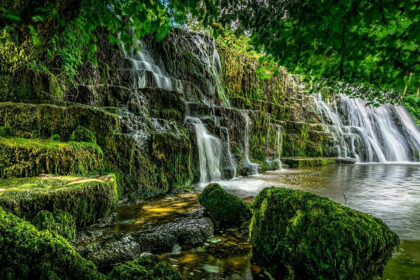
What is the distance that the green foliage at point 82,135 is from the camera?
16.8 feet

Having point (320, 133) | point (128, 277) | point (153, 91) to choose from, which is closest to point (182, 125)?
point (153, 91)

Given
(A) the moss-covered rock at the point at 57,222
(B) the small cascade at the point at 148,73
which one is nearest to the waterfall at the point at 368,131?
(B) the small cascade at the point at 148,73

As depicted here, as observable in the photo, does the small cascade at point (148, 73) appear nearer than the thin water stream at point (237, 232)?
No

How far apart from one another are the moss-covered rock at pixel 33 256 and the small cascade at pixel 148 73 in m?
10.3

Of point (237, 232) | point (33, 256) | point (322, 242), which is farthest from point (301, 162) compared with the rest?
point (33, 256)

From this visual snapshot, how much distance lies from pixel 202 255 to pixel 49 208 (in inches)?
89.9

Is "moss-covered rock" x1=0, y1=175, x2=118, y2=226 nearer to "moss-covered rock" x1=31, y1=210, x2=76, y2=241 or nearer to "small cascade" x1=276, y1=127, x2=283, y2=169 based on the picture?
"moss-covered rock" x1=31, y1=210, x2=76, y2=241

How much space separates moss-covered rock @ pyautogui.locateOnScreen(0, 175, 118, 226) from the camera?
2.96 meters

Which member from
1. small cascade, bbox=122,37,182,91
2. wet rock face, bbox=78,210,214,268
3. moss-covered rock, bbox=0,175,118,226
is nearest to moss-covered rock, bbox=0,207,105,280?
wet rock face, bbox=78,210,214,268

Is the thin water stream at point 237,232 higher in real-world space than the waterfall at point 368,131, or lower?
lower

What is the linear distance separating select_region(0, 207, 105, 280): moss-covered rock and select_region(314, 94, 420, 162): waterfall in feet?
70.4

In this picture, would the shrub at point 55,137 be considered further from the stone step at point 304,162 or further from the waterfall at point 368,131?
the waterfall at point 368,131

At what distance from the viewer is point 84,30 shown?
2838 millimetres

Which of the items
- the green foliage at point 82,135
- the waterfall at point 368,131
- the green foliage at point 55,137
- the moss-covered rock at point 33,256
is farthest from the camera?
the waterfall at point 368,131
